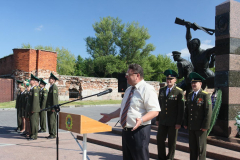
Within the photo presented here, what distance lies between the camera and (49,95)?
7422 mm

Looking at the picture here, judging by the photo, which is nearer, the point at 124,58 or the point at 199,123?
the point at 199,123

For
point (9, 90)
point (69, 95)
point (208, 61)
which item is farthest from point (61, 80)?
point (208, 61)

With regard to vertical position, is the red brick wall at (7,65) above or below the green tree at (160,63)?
below

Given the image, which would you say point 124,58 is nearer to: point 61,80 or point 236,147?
point 61,80

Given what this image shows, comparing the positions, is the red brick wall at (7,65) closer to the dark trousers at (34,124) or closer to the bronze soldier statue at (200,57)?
the dark trousers at (34,124)

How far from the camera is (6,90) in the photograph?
69.4 ft

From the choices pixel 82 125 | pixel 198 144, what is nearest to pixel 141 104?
pixel 82 125

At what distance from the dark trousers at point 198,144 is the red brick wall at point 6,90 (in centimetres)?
2038

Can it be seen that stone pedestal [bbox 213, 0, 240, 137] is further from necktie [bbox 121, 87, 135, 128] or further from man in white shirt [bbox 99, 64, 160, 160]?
necktie [bbox 121, 87, 135, 128]

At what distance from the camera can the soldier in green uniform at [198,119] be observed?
416cm

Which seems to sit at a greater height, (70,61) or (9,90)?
(70,61)

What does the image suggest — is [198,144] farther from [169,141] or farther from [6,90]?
[6,90]

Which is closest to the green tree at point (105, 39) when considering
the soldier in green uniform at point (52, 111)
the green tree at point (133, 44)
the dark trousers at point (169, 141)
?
the green tree at point (133, 44)

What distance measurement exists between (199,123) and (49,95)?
4898 mm
